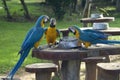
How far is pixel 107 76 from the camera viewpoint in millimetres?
4586

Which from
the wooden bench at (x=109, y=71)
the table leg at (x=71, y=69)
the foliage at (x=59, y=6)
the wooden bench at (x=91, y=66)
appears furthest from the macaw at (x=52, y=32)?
the foliage at (x=59, y=6)

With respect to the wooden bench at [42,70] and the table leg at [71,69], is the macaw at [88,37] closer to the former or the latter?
the table leg at [71,69]

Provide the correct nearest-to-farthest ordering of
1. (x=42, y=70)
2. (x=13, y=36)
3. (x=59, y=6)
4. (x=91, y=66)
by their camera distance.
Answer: (x=42, y=70) < (x=91, y=66) < (x=13, y=36) < (x=59, y=6)

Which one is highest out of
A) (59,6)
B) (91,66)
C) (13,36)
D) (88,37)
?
(88,37)

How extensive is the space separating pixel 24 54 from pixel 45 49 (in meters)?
0.24

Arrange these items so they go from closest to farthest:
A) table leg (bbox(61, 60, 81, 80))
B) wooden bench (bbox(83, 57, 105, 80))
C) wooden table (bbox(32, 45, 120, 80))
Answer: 1. wooden table (bbox(32, 45, 120, 80))
2. table leg (bbox(61, 60, 81, 80))
3. wooden bench (bbox(83, 57, 105, 80))

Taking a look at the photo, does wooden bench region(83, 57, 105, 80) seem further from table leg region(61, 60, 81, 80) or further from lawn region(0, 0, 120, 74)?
lawn region(0, 0, 120, 74)

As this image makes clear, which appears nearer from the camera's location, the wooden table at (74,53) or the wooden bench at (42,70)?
the wooden table at (74,53)

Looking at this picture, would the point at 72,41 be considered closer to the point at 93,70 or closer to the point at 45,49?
the point at 45,49

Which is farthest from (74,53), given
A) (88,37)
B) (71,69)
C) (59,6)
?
(59,6)

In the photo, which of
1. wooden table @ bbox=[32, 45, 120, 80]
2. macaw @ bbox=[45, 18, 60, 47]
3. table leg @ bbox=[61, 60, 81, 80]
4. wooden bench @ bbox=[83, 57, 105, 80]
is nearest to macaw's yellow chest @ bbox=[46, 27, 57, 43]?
macaw @ bbox=[45, 18, 60, 47]

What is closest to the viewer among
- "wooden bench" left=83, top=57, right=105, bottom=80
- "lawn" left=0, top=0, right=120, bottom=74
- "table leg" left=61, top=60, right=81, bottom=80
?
"table leg" left=61, top=60, right=81, bottom=80

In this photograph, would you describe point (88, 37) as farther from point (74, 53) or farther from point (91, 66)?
point (91, 66)

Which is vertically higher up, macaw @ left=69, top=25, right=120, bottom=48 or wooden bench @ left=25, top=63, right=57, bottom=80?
macaw @ left=69, top=25, right=120, bottom=48
